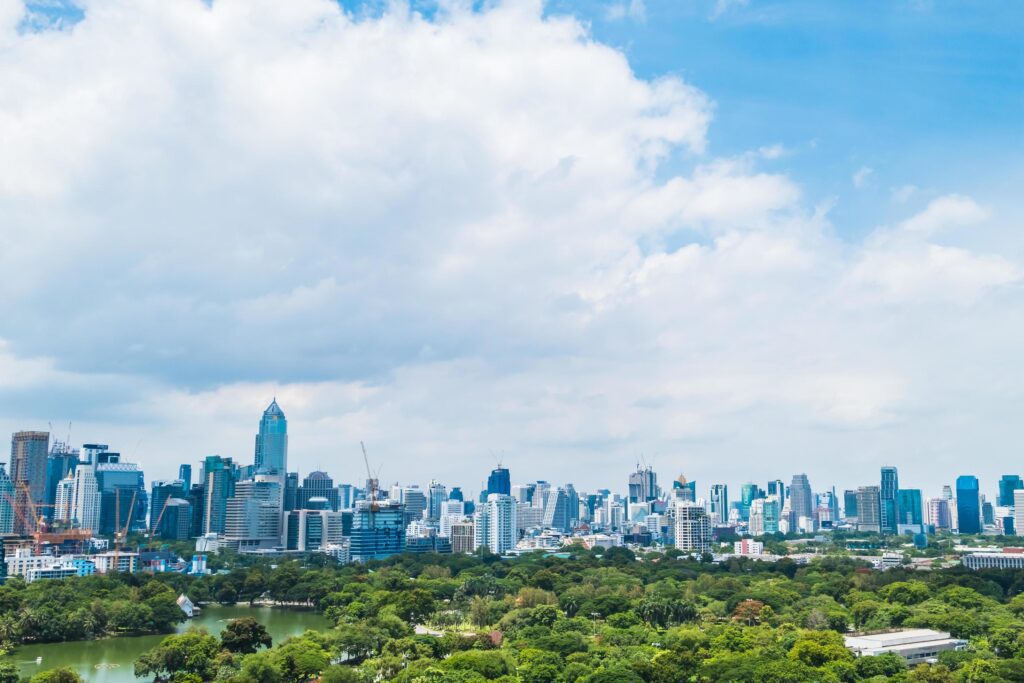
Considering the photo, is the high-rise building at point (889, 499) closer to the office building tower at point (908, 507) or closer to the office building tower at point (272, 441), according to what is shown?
the office building tower at point (908, 507)

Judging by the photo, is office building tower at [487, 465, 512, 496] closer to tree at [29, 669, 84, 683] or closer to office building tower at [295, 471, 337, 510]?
office building tower at [295, 471, 337, 510]

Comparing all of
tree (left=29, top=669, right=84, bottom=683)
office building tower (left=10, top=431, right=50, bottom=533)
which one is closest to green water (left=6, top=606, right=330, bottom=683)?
tree (left=29, top=669, right=84, bottom=683)

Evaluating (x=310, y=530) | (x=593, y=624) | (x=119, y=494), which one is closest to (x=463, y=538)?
(x=310, y=530)

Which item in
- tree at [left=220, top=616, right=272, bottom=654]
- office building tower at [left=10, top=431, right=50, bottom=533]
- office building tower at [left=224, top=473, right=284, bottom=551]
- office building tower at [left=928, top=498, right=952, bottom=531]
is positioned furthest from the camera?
office building tower at [left=928, top=498, right=952, bottom=531]

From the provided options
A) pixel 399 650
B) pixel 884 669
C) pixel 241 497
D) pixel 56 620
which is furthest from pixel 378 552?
pixel 884 669

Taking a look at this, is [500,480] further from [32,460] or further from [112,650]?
[112,650]
